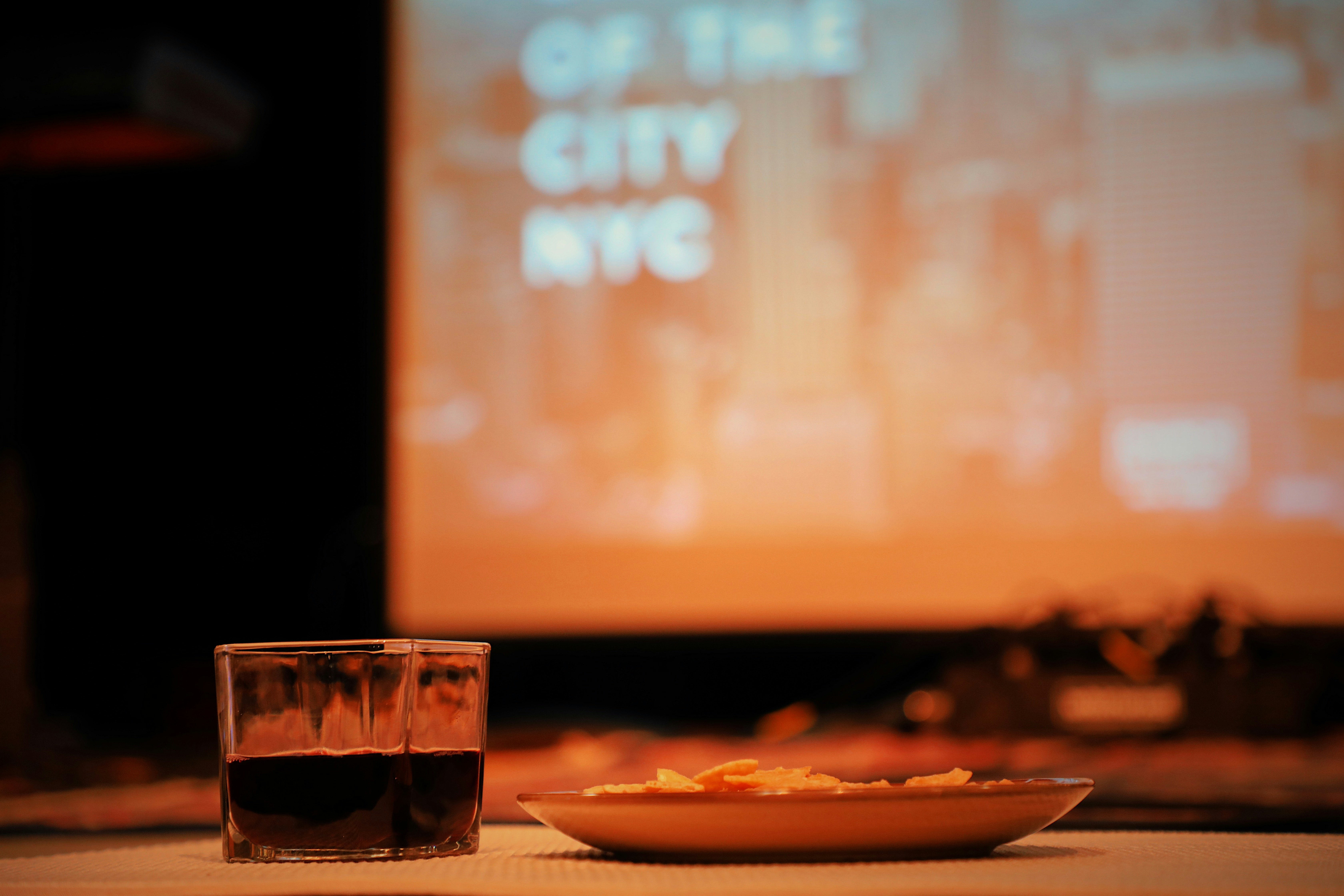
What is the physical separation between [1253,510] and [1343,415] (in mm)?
235

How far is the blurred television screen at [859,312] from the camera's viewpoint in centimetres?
276

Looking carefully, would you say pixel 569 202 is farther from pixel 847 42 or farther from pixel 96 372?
pixel 96 372

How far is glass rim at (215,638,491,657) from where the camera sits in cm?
55

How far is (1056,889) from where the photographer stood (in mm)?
429

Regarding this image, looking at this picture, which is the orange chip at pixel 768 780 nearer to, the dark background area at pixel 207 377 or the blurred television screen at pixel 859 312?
the blurred television screen at pixel 859 312

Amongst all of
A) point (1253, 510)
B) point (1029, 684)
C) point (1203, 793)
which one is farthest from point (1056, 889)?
point (1253, 510)

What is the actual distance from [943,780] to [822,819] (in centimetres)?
6

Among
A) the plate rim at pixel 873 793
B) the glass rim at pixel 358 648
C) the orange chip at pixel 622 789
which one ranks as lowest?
the orange chip at pixel 622 789

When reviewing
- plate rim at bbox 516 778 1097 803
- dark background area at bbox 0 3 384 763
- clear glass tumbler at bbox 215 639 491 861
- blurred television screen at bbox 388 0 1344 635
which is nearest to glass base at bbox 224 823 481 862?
clear glass tumbler at bbox 215 639 491 861

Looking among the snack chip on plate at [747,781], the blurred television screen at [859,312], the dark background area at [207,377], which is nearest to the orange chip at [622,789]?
the snack chip on plate at [747,781]

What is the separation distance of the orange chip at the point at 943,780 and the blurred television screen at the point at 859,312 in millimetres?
2298

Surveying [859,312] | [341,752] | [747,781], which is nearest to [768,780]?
[747,781]

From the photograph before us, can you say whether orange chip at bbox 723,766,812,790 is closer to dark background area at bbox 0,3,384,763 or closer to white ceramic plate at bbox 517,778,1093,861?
white ceramic plate at bbox 517,778,1093,861

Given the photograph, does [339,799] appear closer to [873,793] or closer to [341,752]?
[341,752]
